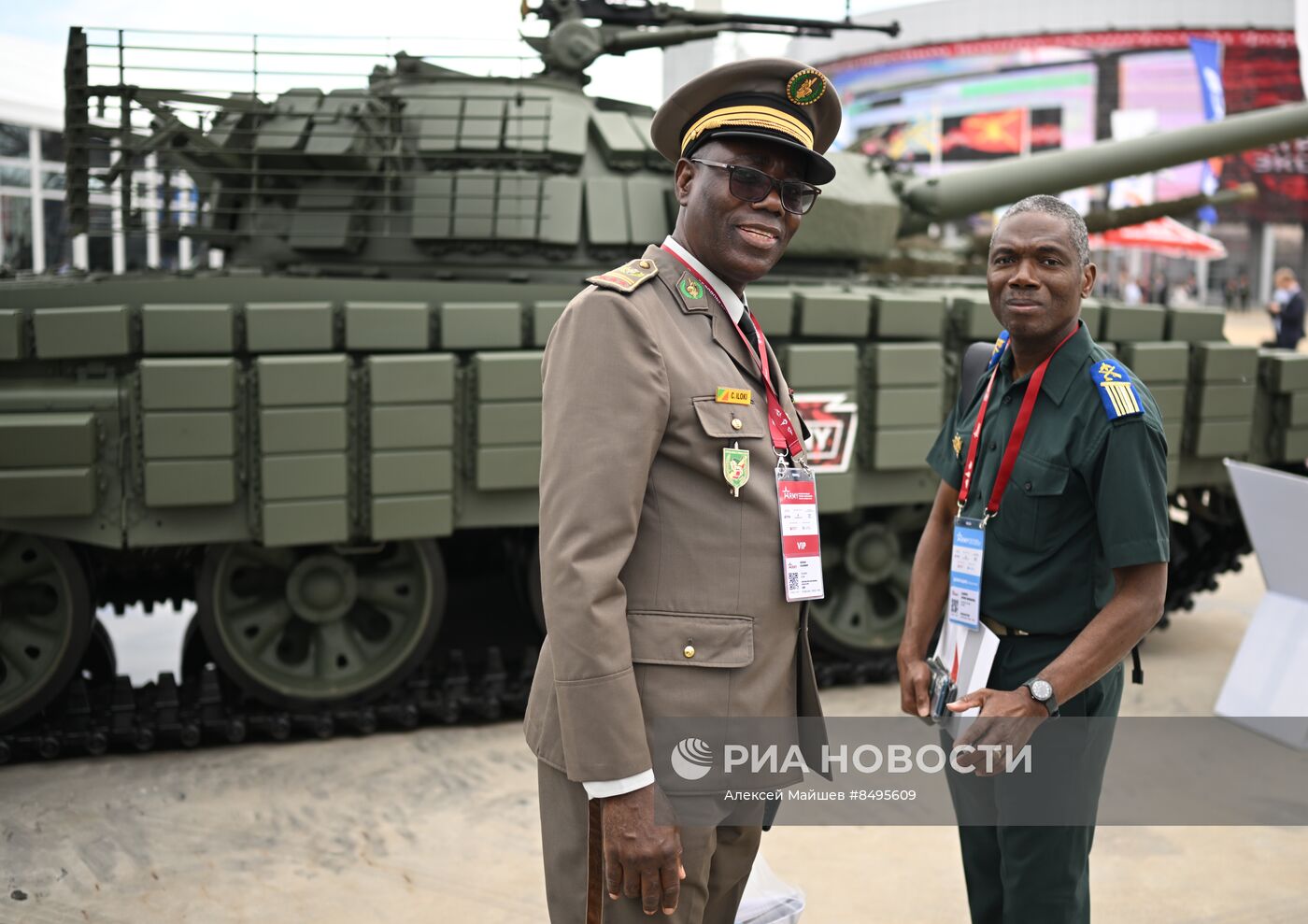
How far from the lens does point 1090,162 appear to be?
749 cm

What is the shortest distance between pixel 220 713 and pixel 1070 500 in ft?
14.3

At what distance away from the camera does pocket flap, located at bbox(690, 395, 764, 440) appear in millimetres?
2039

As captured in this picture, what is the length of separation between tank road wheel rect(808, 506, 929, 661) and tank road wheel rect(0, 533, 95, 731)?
3.63 m

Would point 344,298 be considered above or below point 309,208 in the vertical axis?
below

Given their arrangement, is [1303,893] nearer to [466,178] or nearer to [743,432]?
[743,432]

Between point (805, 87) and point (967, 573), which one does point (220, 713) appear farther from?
point (805, 87)

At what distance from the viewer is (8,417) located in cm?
510

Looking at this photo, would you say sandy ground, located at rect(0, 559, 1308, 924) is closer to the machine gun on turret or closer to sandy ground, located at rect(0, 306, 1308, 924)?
sandy ground, located at rect(0, 306, 1308, 924)

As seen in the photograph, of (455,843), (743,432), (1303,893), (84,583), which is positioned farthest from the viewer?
(84,583)

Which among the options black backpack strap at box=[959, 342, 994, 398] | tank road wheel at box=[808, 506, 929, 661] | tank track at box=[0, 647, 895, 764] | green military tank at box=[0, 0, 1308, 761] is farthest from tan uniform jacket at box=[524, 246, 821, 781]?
tank road wheel at box=[808, 506, 929, 661]

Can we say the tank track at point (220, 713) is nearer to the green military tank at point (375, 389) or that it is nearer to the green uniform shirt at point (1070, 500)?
the green military tank at point (375, 389)

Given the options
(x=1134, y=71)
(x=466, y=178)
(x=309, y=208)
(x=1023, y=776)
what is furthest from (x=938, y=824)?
(x=1134, y=71)

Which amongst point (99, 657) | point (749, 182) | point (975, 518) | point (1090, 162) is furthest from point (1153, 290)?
point (749, 182)

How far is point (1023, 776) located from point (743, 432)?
1020mm
